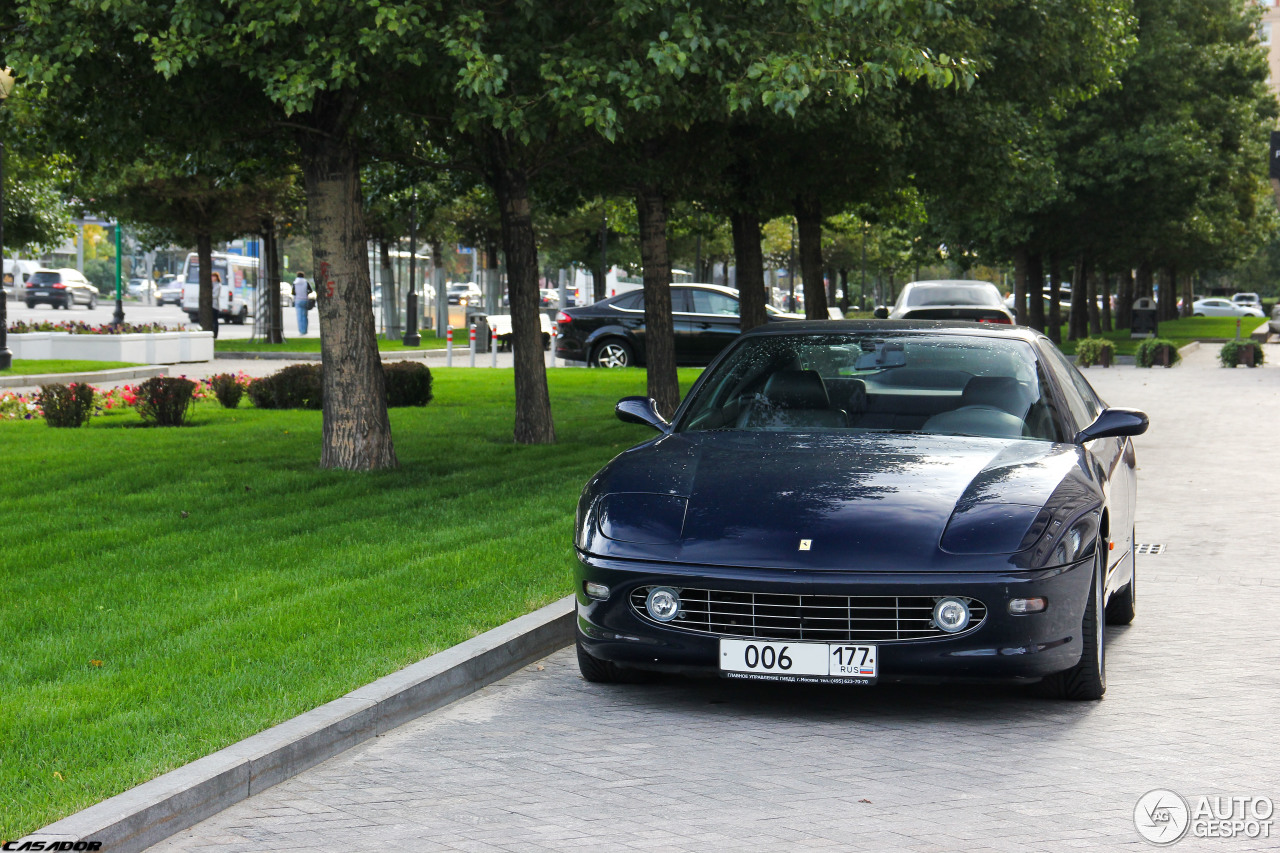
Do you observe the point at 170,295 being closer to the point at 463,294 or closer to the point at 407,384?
the point at 463,294

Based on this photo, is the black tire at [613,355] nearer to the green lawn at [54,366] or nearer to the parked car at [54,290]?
the green lawn at [54,366]

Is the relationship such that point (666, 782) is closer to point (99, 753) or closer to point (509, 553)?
point (99, 753)

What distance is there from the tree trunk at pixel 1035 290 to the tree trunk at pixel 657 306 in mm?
26957

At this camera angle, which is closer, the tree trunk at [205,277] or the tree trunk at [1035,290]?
the tree trunk at [205,277]

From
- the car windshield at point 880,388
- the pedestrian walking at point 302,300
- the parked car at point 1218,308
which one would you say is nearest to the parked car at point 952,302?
the car windshield at point 880,388

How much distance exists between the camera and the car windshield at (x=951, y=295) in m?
24.8

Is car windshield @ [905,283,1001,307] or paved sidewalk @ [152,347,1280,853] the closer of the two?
paved sidewalk @ [152,347,1280,853]

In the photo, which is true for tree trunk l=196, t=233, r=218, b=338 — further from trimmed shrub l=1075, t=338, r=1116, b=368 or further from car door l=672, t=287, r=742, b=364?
trimmed shrub l=1075, t=338, r=1116, b=368

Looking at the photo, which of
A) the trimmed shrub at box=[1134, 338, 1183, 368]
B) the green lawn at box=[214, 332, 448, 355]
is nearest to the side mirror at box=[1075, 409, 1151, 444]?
the green lawn at box=[214, 332, 448, 355]

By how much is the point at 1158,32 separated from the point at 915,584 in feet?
113

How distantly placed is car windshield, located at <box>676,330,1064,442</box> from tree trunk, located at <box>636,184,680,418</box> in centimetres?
→ 898

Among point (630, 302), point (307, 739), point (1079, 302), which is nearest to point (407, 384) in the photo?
point (630, 302)

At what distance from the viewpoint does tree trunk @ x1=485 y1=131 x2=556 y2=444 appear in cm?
1463

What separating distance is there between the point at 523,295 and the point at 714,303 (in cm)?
1379
